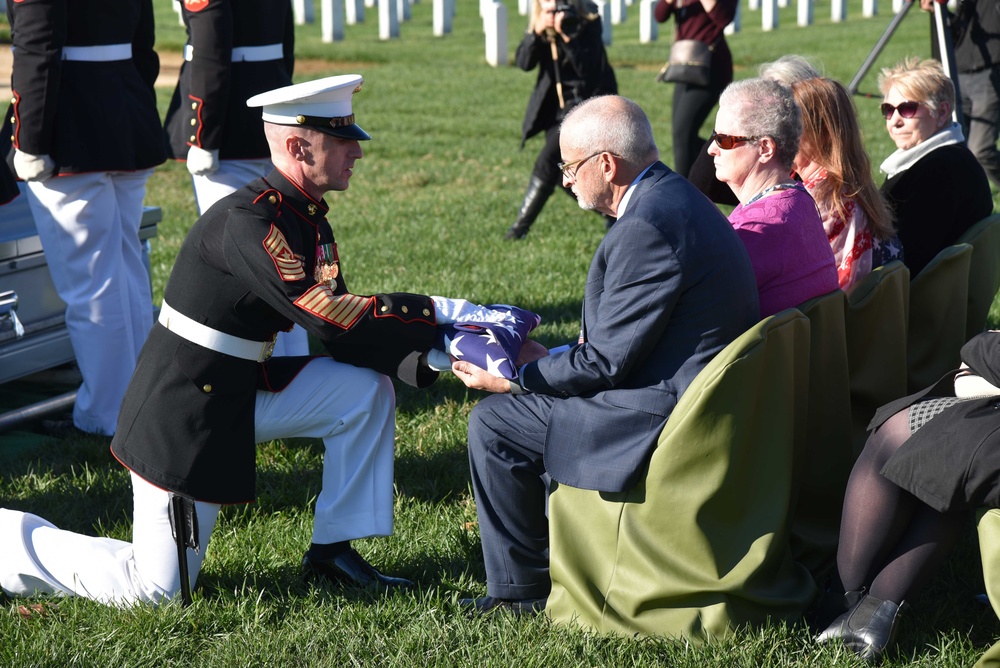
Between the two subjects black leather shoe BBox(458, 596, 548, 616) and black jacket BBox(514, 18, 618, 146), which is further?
black jacket BBox(514, 18, 618, 146)

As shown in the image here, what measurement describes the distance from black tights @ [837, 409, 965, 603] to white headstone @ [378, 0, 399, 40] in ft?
76.3

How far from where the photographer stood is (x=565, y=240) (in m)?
8.46

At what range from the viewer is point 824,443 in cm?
369

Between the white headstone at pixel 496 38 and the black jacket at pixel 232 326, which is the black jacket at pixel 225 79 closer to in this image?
the black jacket at pixel 232 326

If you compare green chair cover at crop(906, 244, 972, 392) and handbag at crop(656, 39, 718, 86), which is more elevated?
handbag at crop(656, 39, 718, 86)

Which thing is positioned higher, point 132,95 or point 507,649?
point 132,95

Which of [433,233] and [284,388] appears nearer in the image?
[284,388]

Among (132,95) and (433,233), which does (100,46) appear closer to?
(132,95)

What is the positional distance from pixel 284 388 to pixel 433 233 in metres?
5.16

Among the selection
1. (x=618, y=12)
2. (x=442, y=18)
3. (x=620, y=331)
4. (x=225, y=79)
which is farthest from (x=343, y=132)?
(x=618, y=12)

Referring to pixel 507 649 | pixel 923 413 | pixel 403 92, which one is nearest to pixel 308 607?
pixel 507 649

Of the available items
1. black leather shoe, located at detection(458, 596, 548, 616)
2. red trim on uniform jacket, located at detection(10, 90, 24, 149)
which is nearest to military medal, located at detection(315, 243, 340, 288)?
black leather shoe, located at detection(458, 596, 548, 616)

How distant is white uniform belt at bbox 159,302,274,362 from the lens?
139 inches

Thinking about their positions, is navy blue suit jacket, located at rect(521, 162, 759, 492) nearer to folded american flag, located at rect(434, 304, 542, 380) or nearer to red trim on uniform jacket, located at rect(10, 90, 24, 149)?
folded american flag, located at rect(434, 304, 542, 380)
